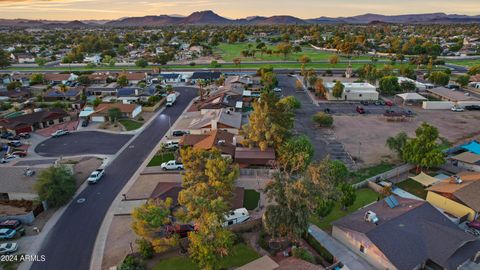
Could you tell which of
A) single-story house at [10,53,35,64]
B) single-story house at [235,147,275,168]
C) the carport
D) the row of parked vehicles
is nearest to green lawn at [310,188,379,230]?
single-story house at [235,147,275,168]

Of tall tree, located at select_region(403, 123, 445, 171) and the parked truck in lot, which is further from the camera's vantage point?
the parked truck in lot

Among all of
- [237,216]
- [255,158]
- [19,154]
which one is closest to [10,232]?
[237,216]

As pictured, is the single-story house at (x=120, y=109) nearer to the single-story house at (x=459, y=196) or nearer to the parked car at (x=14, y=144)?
the parked car at (x=14, y=144)

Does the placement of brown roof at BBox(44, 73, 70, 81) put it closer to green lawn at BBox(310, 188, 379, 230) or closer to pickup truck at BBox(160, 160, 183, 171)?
pickup truck at BBox(160, 160, 183, 171)

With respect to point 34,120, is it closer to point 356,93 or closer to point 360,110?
point 360,110

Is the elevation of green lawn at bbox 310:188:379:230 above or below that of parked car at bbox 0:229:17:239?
below

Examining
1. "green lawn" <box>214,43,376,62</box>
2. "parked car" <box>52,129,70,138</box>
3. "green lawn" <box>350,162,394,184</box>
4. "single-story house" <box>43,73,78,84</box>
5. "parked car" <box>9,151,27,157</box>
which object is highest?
"green lawn" <box>214,43,376,62</box>

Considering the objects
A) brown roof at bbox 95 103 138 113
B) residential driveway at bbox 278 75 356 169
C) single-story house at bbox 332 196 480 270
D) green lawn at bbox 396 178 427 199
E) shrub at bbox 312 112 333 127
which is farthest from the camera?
brown roof at bbox 95 103 138 113
